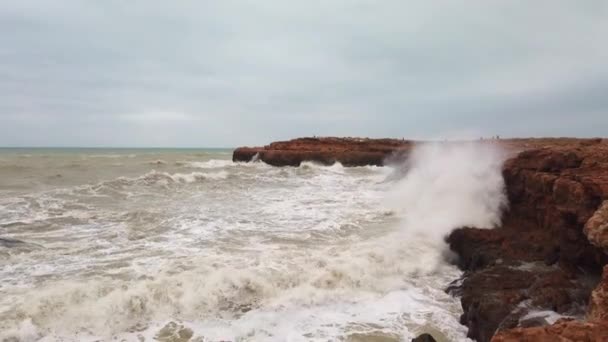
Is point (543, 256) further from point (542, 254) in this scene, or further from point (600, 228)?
point (600, 228)

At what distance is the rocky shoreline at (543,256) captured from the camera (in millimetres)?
3906

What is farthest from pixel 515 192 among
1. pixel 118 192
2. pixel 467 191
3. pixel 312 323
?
pixel 118 192

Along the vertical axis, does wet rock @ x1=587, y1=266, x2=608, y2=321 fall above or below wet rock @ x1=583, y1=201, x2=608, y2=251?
below

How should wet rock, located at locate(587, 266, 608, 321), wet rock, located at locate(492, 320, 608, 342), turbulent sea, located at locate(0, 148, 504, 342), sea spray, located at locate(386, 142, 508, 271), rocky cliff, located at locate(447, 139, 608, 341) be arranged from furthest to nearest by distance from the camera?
sea spray, located at locate(386, 142, 508, 271), turbulent sea, located at locate(0, 148, 504, 342), rocky cliff, located at locate(447, 139, 608, 341), wet rock, located at locate(587, 266, 608, 321), wet rock, located at locate(492, 320, 608, 342)

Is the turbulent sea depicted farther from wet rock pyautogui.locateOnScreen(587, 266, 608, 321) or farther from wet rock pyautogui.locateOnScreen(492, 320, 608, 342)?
wet rock pyautogui.locateOnScreen(492, 320, 608, 342)

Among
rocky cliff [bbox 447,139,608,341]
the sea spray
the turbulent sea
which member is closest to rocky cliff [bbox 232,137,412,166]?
the sea spray

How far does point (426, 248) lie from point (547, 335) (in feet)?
16.5

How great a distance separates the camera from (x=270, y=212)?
37.2 ft

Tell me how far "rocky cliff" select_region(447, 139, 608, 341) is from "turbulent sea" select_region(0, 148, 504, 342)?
412mm

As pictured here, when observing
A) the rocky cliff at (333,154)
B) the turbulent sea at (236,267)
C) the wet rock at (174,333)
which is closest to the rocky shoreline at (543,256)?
the turbulent sea at (236,267)

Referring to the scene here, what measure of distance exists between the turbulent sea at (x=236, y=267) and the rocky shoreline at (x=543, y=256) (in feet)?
1.31

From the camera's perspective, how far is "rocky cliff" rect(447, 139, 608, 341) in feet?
13.2

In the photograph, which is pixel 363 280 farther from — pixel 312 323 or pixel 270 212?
pixel 270 212

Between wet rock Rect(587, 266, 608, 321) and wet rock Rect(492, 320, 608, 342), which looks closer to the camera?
wet rock Rect(492, 320, 608, 342)
